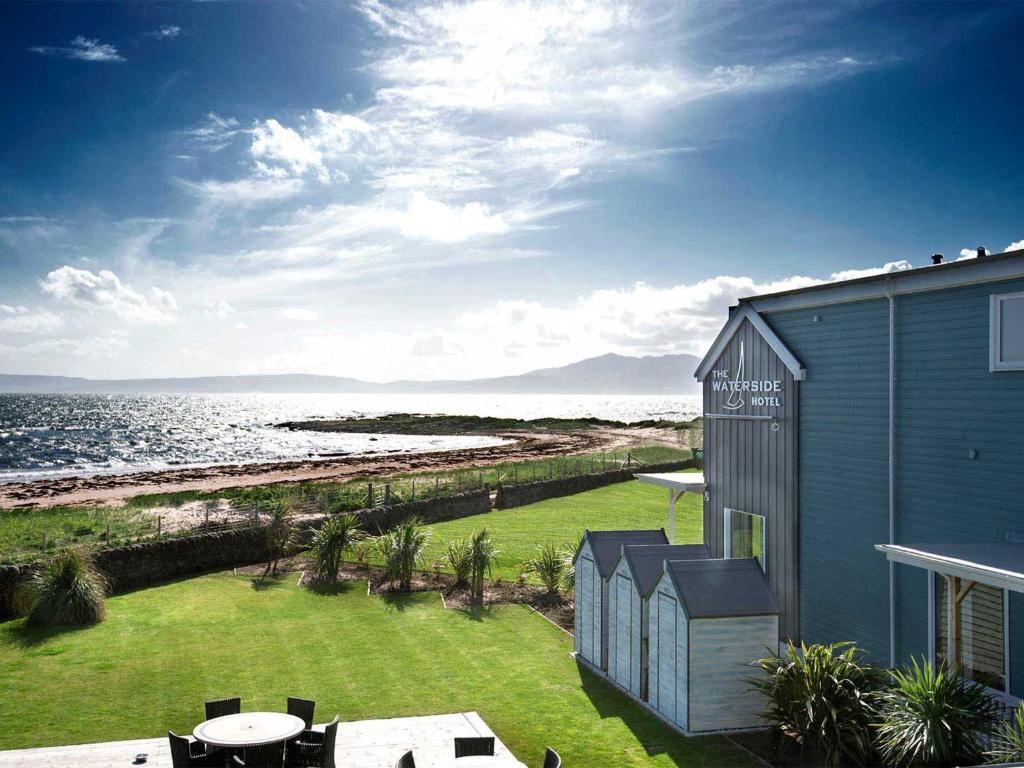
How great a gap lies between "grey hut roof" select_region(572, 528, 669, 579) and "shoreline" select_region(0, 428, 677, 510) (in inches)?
1180

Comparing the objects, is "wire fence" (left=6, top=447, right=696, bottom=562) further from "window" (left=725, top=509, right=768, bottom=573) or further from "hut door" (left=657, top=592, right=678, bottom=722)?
"hut door" (left=657, top=592, right=678, bottom=722)

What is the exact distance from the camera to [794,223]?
25.2 meters

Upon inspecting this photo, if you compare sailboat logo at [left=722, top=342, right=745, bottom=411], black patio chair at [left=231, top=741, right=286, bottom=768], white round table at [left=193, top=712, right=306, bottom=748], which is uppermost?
sailboat logo at [left=722, top=342, right=745, bottom=411]

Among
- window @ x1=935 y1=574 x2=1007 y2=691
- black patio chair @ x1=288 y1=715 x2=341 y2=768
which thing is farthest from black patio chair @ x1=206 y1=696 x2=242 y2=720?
window @ x1=935 y1=574 x2=1007 y2=691

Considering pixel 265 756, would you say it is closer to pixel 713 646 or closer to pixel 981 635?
pixel 713 646

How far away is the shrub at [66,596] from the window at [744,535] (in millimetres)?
13210

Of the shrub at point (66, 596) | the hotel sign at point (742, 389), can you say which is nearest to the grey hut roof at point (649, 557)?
the hotel sign at point (742, 389)

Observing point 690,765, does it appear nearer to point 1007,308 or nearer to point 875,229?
point 1007,308

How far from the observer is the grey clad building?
8.94 meters

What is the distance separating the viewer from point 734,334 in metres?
14.6

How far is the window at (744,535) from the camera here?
44.7 ft

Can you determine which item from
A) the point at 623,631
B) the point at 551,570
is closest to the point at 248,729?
the point at 623,631

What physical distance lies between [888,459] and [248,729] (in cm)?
924

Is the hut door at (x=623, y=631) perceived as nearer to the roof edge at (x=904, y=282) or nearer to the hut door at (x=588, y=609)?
the hut door at (x=588, y=609)
